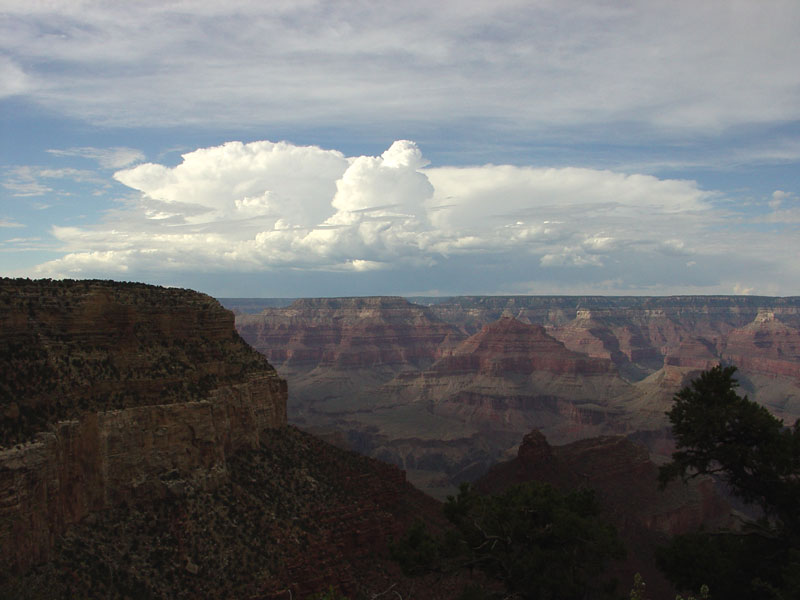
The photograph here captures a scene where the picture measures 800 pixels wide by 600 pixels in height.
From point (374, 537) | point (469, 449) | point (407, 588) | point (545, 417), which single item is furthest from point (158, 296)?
point (545, 417)

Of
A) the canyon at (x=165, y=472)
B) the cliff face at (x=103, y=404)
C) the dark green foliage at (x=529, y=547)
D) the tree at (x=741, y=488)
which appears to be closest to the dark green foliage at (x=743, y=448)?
the tree at (x=741, y=488)

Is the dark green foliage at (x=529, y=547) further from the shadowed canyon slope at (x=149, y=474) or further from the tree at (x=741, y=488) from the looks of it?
the shadowed canyon slope at (x=149, y=474)

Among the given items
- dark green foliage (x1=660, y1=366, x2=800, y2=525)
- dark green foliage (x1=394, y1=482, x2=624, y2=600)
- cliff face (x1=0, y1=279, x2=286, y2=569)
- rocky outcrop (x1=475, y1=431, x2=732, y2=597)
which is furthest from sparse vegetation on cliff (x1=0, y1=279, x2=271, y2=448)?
rocky outcrop (x1=475, y1=431, x2=732, y2=597)

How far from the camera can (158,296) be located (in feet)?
150

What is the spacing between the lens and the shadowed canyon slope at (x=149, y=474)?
31.8 metres

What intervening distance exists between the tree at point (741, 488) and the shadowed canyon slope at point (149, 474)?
2178cm

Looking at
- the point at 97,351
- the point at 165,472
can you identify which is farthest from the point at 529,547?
the point at 97,351

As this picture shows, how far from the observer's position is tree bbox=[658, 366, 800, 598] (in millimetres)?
23531

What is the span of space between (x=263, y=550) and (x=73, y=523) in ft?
35.2

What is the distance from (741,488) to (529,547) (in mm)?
8766

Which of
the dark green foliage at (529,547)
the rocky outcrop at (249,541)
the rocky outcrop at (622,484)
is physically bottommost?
the rocky outcrop at (622,484)

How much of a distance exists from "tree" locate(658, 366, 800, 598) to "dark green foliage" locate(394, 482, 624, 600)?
301cm

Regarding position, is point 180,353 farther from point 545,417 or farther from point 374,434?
point 545,417

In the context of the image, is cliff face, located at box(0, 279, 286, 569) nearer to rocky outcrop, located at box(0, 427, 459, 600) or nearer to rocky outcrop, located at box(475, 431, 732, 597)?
Answer: rocky outcrop, located at box(0, 427, 459, 600)
